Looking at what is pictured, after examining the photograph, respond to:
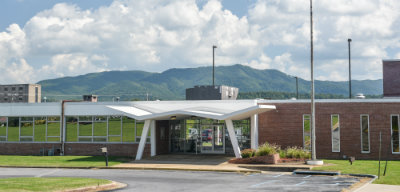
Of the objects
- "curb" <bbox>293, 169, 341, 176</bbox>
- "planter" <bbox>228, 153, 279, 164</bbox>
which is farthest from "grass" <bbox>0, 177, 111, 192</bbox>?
"planter" <bbox>228, 153, 279, 164</bbox>

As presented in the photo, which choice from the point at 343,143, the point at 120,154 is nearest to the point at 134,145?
the point at 120,154

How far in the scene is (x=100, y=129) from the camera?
110ft

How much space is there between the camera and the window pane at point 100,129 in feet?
110

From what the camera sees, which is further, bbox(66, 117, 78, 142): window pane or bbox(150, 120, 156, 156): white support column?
bbox(66, 117, 78, 142): window pane

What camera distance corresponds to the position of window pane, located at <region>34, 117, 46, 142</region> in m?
34.5

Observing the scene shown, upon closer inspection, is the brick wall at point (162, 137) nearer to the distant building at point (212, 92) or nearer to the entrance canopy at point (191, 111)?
the entrance canopy at point (191, 111)

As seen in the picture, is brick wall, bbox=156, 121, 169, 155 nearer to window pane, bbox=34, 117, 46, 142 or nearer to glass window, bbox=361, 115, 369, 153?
window pane, bbox=34, 117, 46, 142

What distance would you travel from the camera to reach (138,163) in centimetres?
2795

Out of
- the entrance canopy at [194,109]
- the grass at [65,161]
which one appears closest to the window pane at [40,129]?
the grass at [65,161]

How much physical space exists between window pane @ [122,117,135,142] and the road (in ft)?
24.7

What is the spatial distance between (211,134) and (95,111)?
822 centimetres

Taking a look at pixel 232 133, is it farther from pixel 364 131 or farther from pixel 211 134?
pixel 364 131

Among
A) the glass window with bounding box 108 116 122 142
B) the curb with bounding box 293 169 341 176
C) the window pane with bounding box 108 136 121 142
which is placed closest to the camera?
the curb with bounding box 293 169 341 176

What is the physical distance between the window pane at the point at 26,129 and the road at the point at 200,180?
9.31 metres
